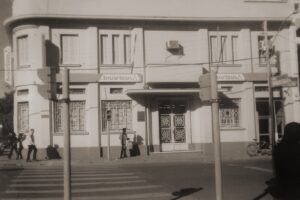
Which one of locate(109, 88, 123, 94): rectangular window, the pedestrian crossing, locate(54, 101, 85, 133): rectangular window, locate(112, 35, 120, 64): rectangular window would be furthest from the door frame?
the pedestrian crossing

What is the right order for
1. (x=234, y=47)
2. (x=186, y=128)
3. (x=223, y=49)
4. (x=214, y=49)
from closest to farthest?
1. (x=186, y=128)
2. (x=214, y=49)
3. (x=223, y=49)
4. (x=234, y=47)

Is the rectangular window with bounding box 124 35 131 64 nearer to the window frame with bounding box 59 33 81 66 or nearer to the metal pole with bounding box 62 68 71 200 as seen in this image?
the window frame with bounding box 59 33 81 66

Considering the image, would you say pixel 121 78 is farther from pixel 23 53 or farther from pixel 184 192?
pixel 184 192

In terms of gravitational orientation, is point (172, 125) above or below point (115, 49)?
below

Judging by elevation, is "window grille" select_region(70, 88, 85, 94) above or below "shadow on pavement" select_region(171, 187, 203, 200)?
above

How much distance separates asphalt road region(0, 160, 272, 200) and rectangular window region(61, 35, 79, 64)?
11066 millimetres

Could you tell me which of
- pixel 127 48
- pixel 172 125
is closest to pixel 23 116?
pixel 127 48

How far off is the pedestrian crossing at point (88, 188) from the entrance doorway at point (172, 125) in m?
11.6

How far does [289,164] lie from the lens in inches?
210

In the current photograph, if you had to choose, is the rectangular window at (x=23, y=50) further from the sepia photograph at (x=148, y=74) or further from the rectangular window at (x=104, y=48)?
the rectangular window at (x=104, y=48)

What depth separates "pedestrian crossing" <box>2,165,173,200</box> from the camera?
11367 millimetres

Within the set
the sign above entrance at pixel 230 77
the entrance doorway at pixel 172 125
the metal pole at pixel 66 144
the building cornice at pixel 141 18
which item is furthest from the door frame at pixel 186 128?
the metal pole at pixel 66 144

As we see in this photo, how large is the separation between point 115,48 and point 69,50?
2.61 metres

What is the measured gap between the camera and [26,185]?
13.4 m
